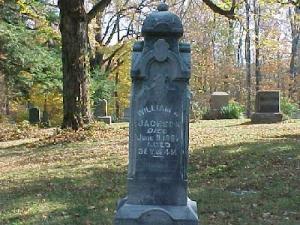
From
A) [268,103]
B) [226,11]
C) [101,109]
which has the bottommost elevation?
[101,109]

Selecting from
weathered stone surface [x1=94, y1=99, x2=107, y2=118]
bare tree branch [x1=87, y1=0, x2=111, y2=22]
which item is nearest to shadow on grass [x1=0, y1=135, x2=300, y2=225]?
bare tree branch [x1=87, y1=0, x2=111, y2=22]

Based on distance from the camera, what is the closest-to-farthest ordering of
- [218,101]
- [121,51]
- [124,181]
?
[124,181]
[218,101]
[121,51]

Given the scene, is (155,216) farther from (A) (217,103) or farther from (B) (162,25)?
(A) (217,103)

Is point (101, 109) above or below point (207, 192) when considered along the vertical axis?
above

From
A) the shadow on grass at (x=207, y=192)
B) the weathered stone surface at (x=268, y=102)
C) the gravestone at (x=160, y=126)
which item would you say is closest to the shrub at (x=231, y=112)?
the weathered stone surface at (x=268, y=102)

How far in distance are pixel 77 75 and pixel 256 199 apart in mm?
9694

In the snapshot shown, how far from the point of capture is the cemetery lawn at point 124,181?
300 inches

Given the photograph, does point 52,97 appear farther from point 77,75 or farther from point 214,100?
point 77,75

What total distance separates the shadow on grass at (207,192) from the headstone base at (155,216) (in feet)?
4.07

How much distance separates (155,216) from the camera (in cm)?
601

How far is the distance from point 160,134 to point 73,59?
11124 millimetres

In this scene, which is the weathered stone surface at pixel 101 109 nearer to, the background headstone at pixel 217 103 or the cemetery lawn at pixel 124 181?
the background headstone at pixel 217 103

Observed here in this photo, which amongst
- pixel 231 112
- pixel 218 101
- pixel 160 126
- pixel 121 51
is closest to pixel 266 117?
pixel 231 112

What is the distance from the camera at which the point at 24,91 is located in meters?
30.5
